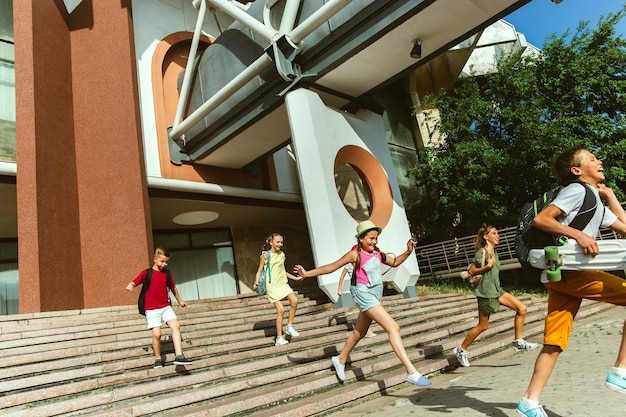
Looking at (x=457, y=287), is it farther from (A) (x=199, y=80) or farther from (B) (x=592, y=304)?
(A) (x=199, y=80)

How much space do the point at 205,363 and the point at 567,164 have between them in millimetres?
4494

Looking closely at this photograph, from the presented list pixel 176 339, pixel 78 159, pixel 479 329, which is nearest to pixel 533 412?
pixel 479 329

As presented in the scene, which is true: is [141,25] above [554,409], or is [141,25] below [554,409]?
above

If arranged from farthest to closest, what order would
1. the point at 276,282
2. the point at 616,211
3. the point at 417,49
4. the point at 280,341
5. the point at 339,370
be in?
the point at 417,49 < the point at 276,282 < the point at 280,341 < the point at 339,370 < the point at 616,211

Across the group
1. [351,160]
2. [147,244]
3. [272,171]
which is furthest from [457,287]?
[147,244]

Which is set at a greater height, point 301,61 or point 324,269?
point 301,61

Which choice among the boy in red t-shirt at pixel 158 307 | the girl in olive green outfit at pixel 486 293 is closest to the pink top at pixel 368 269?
the girl in olive green outfit at pixel 486 293

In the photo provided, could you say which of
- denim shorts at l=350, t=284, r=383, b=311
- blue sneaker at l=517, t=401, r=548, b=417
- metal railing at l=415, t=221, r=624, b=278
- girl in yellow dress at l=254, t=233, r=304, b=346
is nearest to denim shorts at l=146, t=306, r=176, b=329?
girl in yellow dress at l=254, t=233, r=304, b=346

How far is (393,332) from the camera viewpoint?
4137 mm

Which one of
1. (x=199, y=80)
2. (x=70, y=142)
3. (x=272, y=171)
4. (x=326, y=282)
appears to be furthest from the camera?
(x=272, y=171)

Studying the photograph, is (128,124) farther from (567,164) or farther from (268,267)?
(567,164)

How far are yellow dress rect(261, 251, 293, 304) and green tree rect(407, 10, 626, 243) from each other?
441 inches

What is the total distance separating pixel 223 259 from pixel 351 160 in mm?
8114

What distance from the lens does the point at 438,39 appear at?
10.3m
